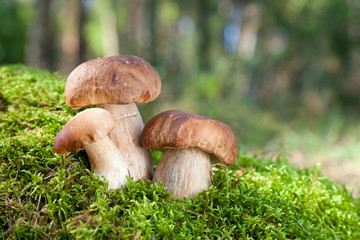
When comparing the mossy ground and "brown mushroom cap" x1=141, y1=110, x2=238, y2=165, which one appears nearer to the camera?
the mossy ground

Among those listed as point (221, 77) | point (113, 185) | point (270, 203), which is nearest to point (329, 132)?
point (221, 77)

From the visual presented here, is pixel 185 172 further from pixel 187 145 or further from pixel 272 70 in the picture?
pixel 272 70

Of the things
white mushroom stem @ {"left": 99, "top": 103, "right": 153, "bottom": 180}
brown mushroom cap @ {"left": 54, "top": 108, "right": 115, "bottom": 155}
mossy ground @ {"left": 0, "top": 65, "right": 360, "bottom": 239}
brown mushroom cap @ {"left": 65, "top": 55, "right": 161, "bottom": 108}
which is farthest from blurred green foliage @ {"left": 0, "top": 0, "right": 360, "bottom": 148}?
brown mushroom cap @ {"left": 54, "top": 108, "right": 115, "bottom": 155}

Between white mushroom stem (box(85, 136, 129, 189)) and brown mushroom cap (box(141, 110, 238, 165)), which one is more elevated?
brown mushroom cap (box(141, 110, 238, 165))

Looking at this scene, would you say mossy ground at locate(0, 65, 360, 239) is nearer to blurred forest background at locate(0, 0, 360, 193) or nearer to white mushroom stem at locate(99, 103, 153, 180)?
white mushroom stem at locate(99, 103, 153, 180)

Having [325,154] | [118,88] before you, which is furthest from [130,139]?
→ [325,154]

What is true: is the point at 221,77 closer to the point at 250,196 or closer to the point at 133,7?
the point at 133,7

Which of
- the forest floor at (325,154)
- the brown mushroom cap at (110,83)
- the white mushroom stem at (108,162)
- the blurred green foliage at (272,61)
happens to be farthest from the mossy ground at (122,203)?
the blurred green foliage at (272,61)

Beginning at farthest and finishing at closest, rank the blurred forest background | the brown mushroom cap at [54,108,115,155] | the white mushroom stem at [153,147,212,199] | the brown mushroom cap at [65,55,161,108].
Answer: the blurred forest background → the white mushroom stem at [153,147,212,199] → the brown mushroom cap at [65,55,161,108] → the brown mushroom cap at [54,108,115,155]
